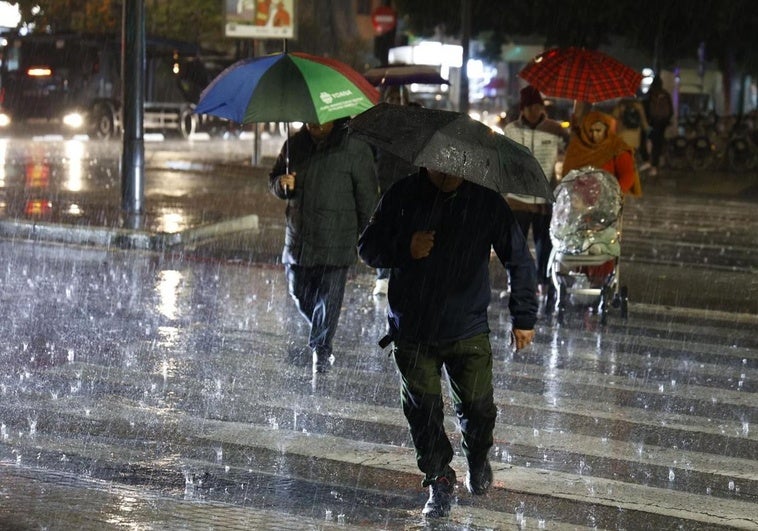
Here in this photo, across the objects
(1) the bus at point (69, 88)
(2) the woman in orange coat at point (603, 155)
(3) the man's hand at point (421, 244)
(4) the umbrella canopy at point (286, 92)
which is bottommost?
(1) the bus at point (69, 88)

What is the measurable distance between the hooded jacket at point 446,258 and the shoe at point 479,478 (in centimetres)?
65

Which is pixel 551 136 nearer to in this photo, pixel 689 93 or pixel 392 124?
pixel 392 124

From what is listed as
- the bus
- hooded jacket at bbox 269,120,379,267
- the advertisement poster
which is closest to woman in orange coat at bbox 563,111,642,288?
hooded jacket at bbox 269,120,379,267

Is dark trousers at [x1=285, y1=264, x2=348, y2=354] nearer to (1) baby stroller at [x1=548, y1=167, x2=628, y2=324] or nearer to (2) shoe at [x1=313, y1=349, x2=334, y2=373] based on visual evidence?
(2) shoe at [x1=313, y1=349, x2=334, y2=373]

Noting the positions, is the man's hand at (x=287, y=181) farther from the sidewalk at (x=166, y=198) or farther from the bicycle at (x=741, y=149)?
the bicycle at (x=741, y=149)

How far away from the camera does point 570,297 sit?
1172cm

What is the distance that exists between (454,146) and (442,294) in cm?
67

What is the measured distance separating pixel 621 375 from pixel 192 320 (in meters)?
3.39

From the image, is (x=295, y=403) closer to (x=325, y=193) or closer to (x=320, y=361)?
(x=320, y=361)

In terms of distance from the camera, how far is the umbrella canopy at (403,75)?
1316cm

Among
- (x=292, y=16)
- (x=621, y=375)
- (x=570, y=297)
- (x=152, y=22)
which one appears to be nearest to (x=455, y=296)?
(x=621, y=375)

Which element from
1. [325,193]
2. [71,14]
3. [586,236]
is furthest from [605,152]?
[71,14]

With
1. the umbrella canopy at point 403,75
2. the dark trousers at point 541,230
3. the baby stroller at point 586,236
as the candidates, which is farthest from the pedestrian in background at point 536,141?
the umbrella canopy at point 403,75

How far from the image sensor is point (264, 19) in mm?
22266
